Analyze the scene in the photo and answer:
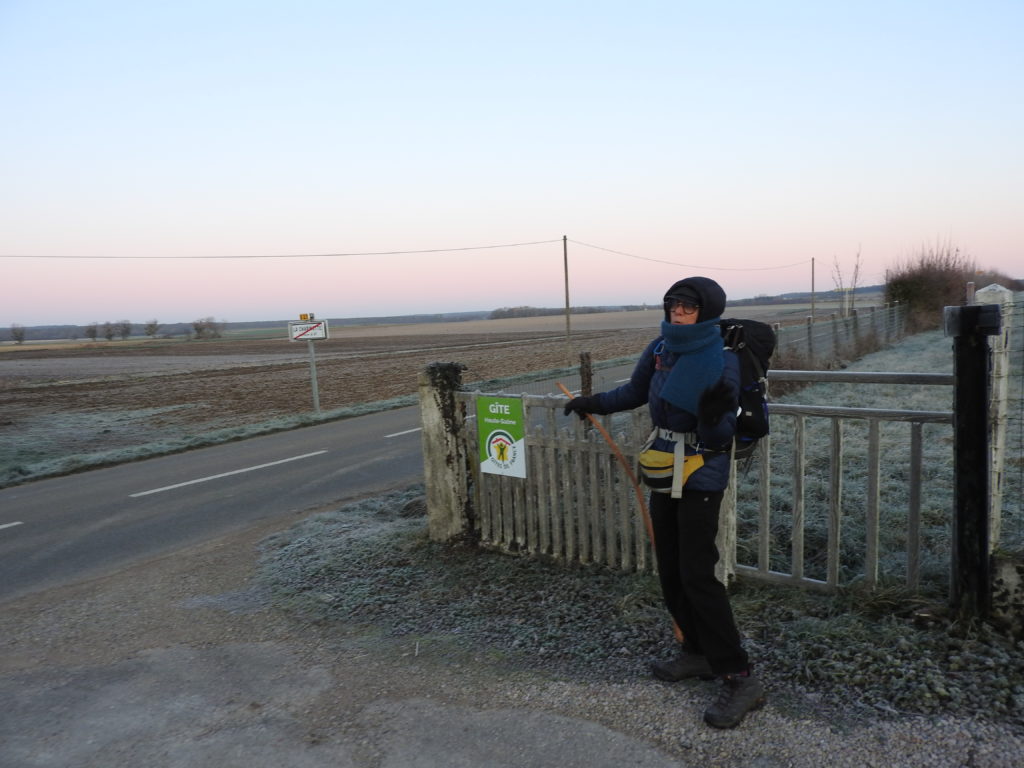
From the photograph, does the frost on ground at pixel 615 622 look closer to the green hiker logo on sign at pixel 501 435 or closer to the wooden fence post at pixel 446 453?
the wooden fence post at pixel 446 453

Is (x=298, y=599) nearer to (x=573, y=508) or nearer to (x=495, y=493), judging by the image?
(x=495, y=493)

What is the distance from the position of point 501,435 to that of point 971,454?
2814 mm

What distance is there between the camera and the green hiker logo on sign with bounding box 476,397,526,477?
16.7ft

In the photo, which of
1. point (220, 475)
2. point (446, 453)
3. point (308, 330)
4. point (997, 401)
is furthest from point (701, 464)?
point (308, 330)

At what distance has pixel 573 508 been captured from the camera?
16.6ft

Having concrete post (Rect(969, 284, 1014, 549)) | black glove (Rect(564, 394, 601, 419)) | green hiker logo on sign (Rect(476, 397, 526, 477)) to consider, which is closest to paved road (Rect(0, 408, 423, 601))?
green hiker logo on sign (Rect(476, 397, 526, 477))

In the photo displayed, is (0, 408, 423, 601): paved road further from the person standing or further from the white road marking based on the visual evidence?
the person standing

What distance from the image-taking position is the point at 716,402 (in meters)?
3.08

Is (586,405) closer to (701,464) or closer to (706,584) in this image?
(701,464)

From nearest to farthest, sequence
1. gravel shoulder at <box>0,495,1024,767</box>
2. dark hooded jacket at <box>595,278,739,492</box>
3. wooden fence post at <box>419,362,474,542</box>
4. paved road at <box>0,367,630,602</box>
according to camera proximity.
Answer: gravel shoulder at <box>0,495,1024,767</box>, dark hooded jacket at <box>595,278,739,492</box>, wooden fence post at <box>419,362,474,542</box>, paved road at <box>0,367,630,602</box>

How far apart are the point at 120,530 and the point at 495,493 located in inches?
169

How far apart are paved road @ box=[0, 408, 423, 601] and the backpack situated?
17.5 feet

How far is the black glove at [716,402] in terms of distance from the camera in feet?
10.1

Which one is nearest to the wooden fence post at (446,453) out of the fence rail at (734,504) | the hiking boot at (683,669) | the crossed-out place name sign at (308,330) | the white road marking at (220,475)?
the fence rail at (734,504)
